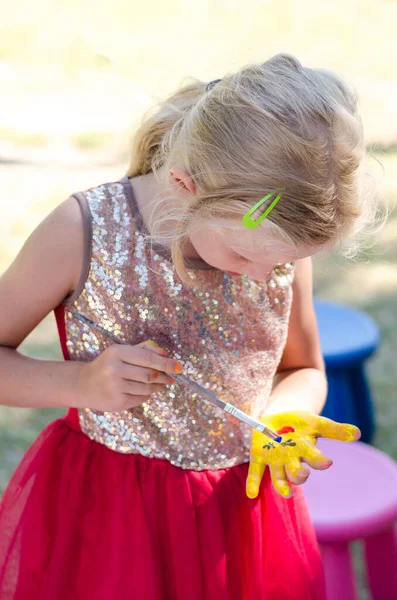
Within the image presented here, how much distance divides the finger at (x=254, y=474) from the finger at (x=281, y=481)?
20 mm

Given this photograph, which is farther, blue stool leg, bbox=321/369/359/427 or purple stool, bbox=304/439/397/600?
blue stool leg, bbox=321/369/359/427

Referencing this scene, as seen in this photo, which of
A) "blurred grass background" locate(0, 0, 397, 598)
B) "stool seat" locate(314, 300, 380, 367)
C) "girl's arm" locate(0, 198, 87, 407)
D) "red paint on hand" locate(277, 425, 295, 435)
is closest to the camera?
"girl's arm" locate(0, 198, 87, 407)

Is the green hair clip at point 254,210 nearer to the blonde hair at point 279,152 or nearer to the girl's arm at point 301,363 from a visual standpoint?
the blonde hair at point 279,152

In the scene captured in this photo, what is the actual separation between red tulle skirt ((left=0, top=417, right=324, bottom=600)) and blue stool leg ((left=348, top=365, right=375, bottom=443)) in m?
1.16

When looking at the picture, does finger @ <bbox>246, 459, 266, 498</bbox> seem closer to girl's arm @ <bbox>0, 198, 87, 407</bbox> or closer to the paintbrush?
the paintbrush

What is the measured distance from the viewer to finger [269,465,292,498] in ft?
2.66

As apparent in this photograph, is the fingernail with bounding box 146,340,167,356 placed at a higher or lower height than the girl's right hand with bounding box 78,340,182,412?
higher

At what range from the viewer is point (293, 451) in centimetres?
83

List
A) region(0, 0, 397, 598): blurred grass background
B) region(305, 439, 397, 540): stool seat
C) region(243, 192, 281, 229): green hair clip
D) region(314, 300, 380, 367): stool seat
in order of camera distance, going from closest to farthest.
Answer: region(243, 192, 281, 229): green hair clip → region(305, 439, 397, 540): stool seat → region(314, 300, 380, 367): stool seat → region(0, 0, 397, 598): blurred grass background

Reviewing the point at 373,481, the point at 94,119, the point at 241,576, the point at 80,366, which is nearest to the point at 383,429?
the point at 373,481


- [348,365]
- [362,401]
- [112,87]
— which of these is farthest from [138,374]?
[112,87]

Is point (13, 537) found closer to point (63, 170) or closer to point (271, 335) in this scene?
point (271, 335)

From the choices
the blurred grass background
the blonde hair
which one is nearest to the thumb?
the blonde hair

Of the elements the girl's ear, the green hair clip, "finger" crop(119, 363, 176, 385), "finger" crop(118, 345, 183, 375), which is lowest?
"finger" crop(119, 363, 176, 385)
